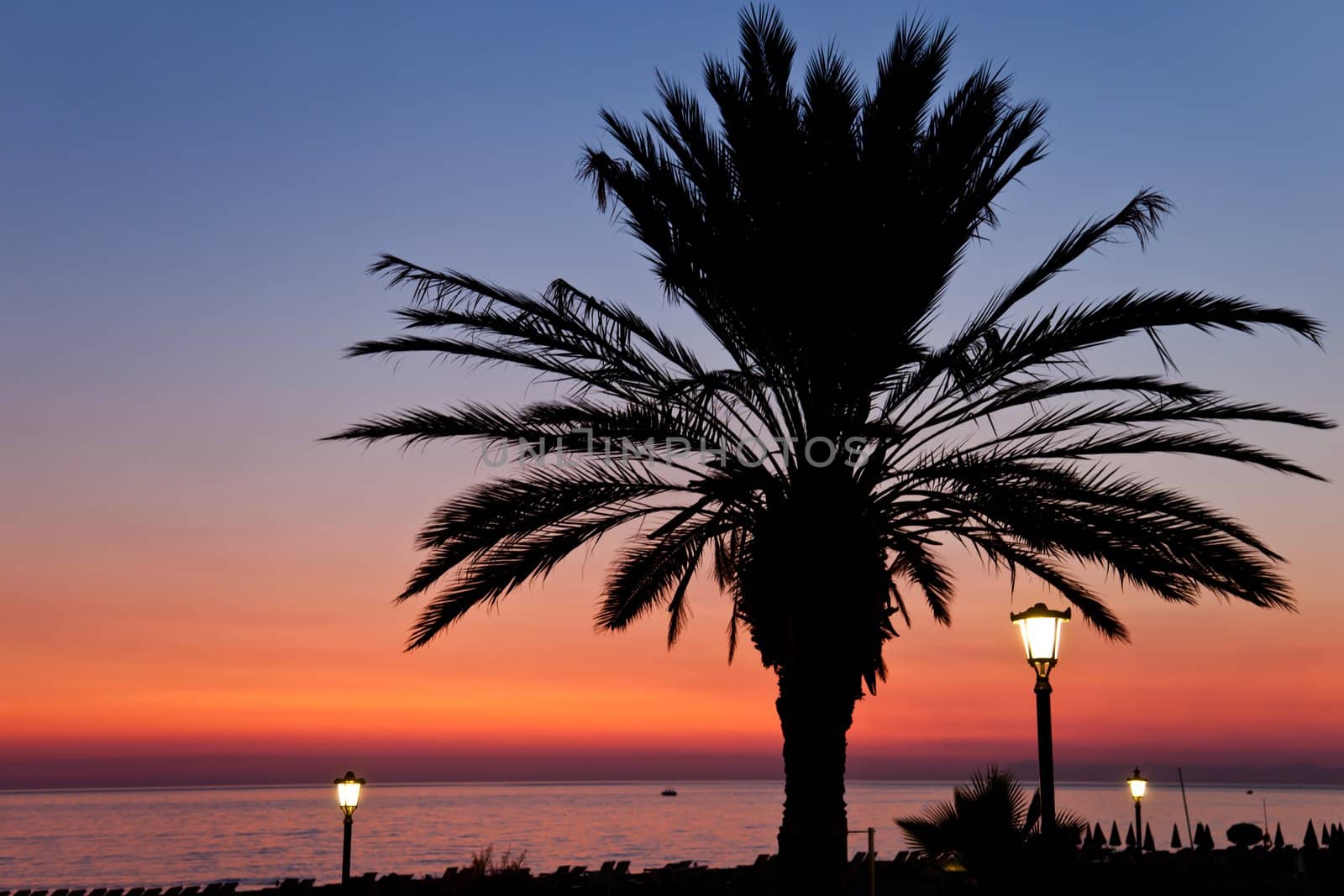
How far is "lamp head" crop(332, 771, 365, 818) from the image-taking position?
18547 millimetres

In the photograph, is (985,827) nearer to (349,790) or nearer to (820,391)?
(820,391)

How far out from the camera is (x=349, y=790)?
18672mm

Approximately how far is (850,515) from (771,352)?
5.97 feet

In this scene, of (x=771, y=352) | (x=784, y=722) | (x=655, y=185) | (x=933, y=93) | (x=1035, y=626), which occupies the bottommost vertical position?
(x=784, y=722)

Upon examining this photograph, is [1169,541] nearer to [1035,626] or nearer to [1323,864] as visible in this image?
[1035,626]

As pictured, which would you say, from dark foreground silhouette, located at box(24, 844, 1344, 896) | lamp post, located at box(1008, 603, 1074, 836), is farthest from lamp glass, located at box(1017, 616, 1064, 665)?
dark foreground silhouette, located at box(24, 844, 1344, 896)

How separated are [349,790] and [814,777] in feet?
31.8

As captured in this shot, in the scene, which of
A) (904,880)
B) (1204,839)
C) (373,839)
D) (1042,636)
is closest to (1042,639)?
(1042,636)

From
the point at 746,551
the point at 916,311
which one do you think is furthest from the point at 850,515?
the point at 916,311

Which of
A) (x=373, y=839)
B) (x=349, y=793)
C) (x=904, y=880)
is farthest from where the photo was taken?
(x=373, y=839)

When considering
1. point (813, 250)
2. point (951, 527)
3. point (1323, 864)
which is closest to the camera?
point (813, 250)

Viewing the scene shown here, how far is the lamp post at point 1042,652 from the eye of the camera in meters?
10.2

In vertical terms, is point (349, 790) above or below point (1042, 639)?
below

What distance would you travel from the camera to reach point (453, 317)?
12352 millimetres
